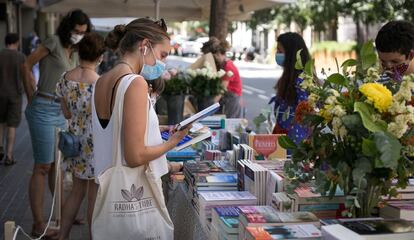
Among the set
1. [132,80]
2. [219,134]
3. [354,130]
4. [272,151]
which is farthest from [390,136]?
[219,134]

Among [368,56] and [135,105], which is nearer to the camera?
[368,56]

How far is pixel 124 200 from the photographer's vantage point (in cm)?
291

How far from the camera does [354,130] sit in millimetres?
2268

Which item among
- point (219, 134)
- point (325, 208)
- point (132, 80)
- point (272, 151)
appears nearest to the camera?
point (325, 208)

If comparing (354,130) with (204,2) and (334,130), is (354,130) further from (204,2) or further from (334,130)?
(204,2)

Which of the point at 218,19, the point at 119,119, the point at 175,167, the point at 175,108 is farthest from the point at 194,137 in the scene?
the point at 218,19

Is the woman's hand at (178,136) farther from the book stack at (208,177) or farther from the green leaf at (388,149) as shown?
the green leaf at (388,149)

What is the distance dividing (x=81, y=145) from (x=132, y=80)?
1733mm

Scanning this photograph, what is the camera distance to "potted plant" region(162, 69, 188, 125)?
249 inches

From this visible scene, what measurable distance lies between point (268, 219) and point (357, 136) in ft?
1.48

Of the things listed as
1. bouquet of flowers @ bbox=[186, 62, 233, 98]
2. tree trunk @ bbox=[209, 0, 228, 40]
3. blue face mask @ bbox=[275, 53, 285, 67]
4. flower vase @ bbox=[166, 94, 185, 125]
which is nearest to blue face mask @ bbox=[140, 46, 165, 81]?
blue face mask @ bbox=[275, 53, 285, 67]

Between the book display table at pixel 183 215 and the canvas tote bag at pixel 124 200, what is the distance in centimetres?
20

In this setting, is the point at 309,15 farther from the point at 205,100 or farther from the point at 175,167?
the point at 175,167

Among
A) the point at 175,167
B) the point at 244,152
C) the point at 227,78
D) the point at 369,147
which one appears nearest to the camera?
the point at 369,147
